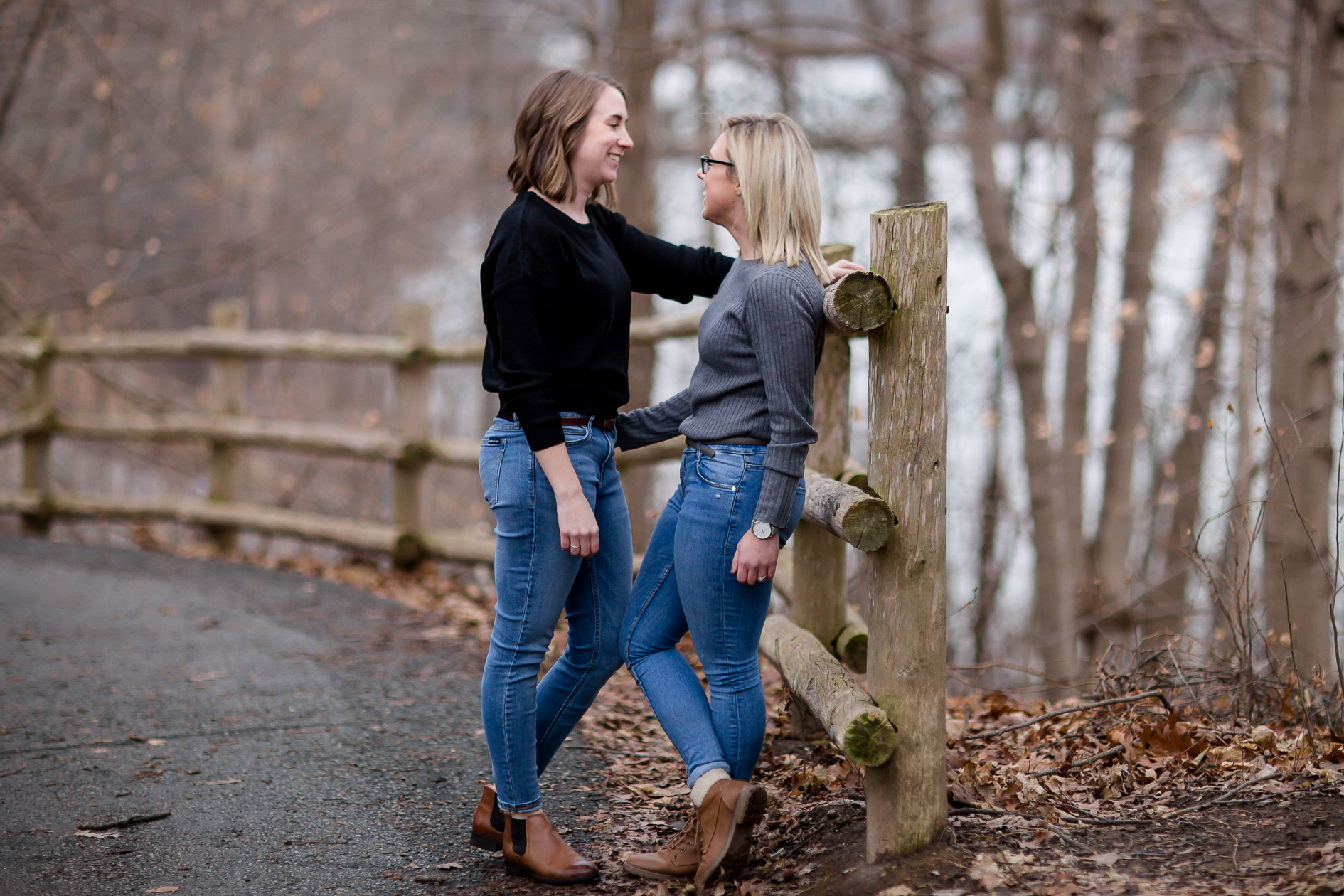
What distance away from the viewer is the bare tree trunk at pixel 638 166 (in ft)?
23.9

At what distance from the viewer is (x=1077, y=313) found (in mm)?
9547

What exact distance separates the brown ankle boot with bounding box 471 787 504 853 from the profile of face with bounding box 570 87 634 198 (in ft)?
5.49

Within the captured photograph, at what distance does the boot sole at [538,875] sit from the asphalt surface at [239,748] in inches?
2.4

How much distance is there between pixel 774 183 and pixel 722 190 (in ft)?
0.48

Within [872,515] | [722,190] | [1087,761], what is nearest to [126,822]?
[872,515]

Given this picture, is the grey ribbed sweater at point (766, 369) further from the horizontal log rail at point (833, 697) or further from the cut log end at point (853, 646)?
the cut log end at point (853, 646)

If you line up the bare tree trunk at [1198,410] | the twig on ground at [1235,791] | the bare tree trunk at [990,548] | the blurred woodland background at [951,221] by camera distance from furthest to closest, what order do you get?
1. the bare tree trunk at [990,548]
2. the bare tree trunk at [1198,410]
3. the blurred woodland background at [951,221]
4. the twig on ground at [1235,791]

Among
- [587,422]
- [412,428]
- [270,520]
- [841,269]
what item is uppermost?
[841,269]

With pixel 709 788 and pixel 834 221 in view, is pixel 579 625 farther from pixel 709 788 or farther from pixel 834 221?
pixel 834 221

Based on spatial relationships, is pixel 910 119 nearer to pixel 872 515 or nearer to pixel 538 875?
pixel 872 515

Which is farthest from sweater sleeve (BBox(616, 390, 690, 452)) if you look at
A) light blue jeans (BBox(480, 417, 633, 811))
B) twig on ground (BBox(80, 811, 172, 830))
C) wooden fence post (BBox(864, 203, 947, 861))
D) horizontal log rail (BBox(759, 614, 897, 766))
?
twig on ground (BBox(80, 811, 172, 830))

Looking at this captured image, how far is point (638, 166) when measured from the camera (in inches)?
296

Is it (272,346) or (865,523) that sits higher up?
(272,346)

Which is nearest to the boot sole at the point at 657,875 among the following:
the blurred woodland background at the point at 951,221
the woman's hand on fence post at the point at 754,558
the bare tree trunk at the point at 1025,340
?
the woman's hand on fence post at the point at 754,558
